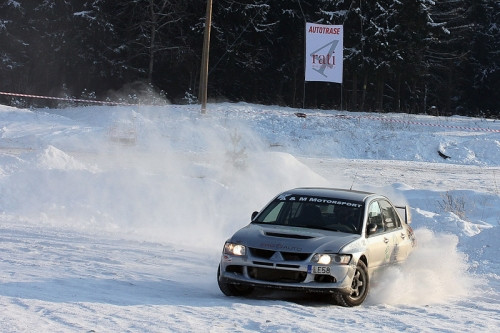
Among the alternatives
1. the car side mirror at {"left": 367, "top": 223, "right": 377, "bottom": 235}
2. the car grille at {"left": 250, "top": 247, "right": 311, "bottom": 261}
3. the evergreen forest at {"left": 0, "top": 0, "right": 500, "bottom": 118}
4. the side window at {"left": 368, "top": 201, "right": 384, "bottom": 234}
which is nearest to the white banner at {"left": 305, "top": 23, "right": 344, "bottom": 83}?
the evergreen forest at {"left": 0, "top": 0, "right": 500, "bottom": 118}

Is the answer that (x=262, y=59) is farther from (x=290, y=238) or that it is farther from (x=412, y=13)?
(x=290, y=238)

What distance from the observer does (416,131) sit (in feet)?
113

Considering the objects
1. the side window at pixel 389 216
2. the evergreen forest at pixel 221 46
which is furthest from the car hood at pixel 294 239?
the evergreen forest at pixel 221 46

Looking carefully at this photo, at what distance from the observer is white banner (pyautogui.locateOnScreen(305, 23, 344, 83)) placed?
120 ft

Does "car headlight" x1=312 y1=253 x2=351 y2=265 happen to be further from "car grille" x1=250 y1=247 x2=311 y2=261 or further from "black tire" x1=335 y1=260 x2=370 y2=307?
"black tire" x1=335 y1=260 x2=370 y2=307

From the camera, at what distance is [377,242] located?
995cm

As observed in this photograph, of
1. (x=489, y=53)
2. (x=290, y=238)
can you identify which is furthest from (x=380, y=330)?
(x=489, y=53)

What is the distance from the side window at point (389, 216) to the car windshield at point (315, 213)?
2.03 ft

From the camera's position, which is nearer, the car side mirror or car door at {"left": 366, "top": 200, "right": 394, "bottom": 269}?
car door at {"left": 366, "top": 200, "right": 394, "bottom": 269}

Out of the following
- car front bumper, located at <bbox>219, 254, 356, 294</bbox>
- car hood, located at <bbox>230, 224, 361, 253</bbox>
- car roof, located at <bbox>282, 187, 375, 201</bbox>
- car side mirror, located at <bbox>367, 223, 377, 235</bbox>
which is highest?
car roof, located at <bbox>282, 187, 375, 201</bbox>

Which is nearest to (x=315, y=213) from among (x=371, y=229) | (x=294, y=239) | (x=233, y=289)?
(x=371, y=229)

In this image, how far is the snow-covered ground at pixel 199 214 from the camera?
8.19 m

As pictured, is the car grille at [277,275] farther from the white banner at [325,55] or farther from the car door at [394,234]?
the white banner at [325,55]

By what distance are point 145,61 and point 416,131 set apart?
24.0 meters
